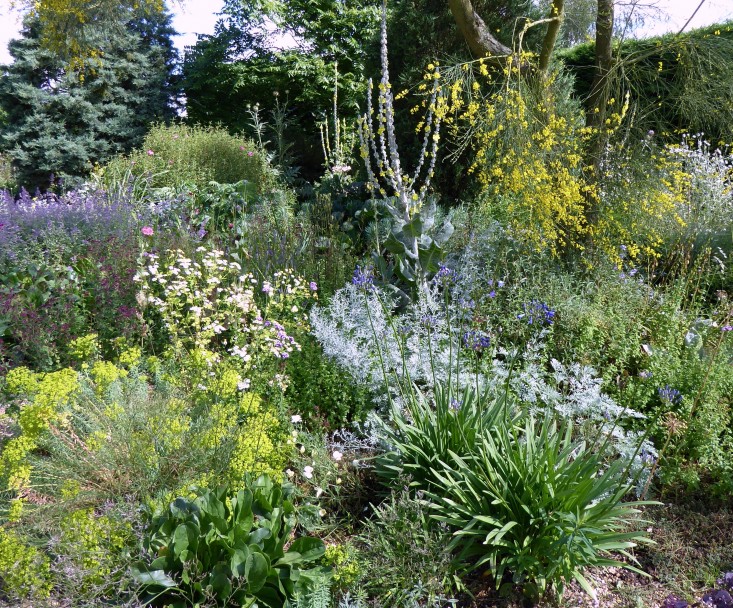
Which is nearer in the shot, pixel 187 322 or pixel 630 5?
pixel 187 322

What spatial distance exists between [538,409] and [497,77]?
388cm

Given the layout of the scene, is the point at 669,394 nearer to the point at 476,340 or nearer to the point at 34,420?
the point at 476,340

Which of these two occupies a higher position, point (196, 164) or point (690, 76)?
point (690, 76)

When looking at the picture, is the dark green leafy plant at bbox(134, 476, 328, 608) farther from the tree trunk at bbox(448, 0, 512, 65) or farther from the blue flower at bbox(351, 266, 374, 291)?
the tree trunk at bbox(448, 0, 512, 65)

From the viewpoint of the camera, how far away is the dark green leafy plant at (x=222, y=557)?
192 centimetres

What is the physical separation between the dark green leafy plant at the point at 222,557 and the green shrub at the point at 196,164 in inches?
271

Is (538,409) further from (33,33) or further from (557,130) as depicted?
(33,33)

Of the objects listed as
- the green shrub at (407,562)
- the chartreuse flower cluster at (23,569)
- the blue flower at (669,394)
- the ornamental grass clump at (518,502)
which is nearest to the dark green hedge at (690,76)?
the blue flower at (669,394)

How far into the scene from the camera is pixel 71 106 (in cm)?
1518

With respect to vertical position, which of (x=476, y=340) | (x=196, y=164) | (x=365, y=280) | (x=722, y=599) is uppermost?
(x=196, y=164)

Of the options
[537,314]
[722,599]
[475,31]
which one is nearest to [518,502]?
[722,599]

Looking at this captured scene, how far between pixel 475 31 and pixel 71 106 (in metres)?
13.7

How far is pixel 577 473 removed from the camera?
2199 mm

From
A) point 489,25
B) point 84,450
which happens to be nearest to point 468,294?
point 84,450
